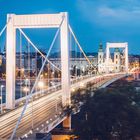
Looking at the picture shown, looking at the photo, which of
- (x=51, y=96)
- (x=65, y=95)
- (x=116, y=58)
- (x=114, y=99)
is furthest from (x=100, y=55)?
(x=114, y=99)

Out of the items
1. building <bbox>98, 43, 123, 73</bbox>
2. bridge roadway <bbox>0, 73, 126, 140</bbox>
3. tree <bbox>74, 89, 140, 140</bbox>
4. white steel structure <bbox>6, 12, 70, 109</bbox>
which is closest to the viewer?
tree <bbox>74, 89, 140, 140</bbox>

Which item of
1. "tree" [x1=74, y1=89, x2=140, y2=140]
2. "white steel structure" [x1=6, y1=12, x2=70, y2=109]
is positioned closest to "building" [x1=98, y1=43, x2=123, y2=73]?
"white steel structure" [x1=6, y1=12, x2=70, y2=109]

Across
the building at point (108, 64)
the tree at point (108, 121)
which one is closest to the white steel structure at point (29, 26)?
the tree at point (108, 121)

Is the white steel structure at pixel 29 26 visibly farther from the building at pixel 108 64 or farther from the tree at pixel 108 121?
the building at pixel 108 64

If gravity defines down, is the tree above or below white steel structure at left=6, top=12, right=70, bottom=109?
below

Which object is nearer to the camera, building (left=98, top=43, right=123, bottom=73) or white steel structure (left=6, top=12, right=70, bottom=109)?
white steel structure (left=6, top=12, right=70, bottom=109)

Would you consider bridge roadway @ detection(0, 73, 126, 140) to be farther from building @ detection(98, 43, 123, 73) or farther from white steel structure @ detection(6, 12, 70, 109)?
building @ detection(98, 43, 123, 73)
